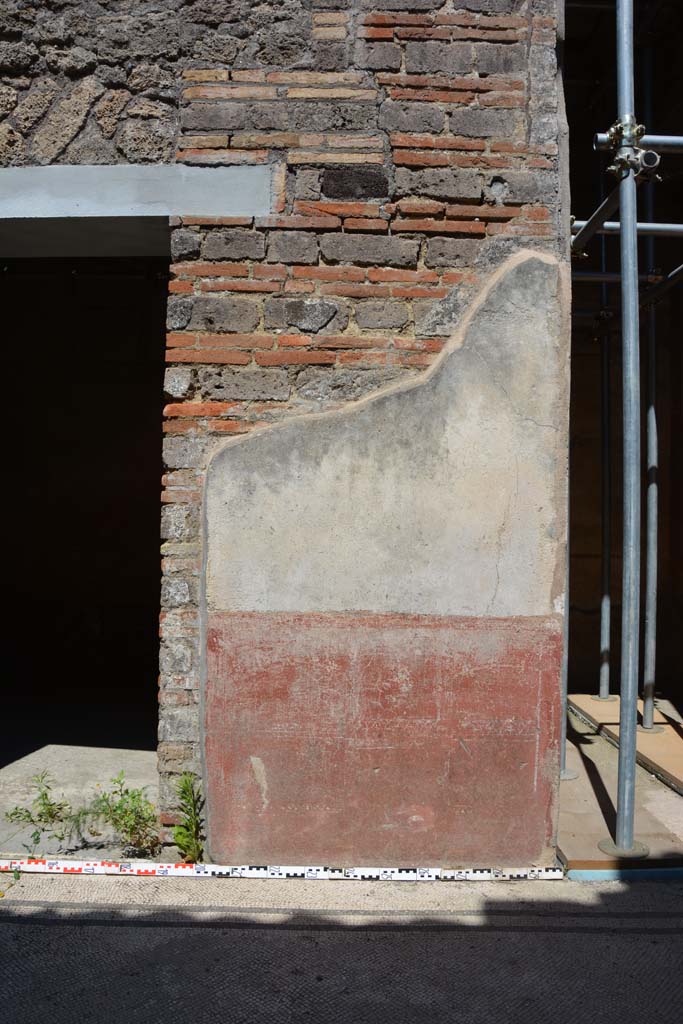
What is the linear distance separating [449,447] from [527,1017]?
6.49ft

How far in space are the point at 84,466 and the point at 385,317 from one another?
18.1 ft

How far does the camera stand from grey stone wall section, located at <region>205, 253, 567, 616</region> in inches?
124

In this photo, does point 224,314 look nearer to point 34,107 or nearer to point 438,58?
point 34,107

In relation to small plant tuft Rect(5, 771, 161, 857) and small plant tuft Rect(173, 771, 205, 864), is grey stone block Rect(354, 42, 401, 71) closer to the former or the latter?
small plant tuft Rect(173, 771, 205, 864)

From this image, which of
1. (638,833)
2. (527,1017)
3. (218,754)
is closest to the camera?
(527,1017)

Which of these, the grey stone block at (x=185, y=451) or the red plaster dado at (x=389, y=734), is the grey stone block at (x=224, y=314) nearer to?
the grey stone block at (x=185, y=451)

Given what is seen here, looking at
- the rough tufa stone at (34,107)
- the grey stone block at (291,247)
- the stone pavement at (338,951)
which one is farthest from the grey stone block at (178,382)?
the stone pavement at (338,951)

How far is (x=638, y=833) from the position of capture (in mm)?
3410

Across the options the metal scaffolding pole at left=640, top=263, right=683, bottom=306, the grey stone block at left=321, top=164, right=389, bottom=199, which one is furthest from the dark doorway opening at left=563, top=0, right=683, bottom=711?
the grey stone block at left=321, top=164, right=389, bottom=199

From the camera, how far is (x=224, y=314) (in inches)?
127

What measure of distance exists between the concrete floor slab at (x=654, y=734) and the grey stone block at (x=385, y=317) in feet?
9.12

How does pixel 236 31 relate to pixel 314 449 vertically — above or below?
above

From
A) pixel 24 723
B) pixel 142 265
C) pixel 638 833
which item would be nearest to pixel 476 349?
pixel 638 833

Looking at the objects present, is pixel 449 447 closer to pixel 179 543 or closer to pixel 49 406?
pixel 179 543
